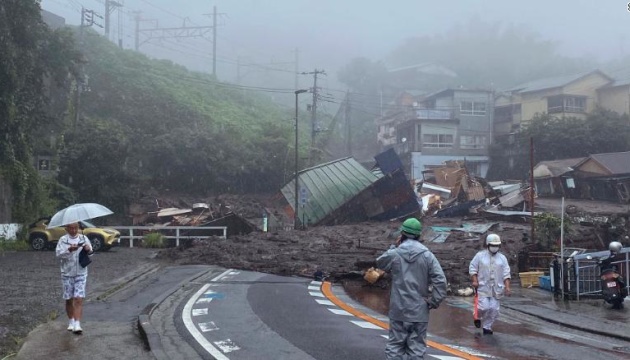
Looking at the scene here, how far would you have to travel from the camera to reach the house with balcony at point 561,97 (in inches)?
2356

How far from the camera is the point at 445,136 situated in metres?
62.1

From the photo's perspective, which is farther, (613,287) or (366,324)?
(613,287)

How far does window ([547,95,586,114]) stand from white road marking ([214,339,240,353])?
57330 millimetres

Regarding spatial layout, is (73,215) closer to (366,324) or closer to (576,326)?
(366,324)

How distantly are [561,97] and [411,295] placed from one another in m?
58.8

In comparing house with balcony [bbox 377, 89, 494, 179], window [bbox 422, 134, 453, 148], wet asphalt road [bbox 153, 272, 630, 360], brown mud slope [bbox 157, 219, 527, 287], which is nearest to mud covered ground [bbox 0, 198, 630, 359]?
brown mud slope [bbox 157, 219, 527, 287]

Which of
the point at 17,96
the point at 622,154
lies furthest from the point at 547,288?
the point at 622,154

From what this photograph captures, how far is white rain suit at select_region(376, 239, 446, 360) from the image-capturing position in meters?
5.95

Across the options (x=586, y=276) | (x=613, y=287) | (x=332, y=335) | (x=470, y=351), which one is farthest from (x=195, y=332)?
(x=586, y=276)

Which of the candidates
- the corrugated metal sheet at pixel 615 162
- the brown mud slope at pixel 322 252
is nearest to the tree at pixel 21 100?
the brown mud slope at pixel 322 252

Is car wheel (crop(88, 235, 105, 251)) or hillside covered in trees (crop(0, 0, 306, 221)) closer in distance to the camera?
car wheel (crop(88, 235, 105, 251))

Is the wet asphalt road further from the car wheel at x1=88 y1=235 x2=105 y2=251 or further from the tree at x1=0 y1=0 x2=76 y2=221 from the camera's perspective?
the tree at x1=0 y1=0 x2=76 y2=221

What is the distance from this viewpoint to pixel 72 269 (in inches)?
355

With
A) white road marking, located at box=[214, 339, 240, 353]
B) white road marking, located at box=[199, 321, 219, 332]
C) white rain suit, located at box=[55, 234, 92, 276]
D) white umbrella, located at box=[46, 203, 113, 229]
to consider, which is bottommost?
white road marking, located at box=[199, 321, 219, 332]
